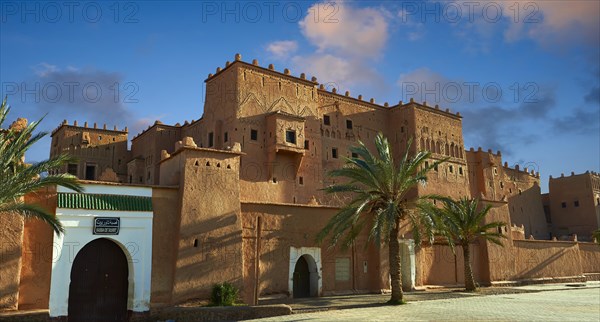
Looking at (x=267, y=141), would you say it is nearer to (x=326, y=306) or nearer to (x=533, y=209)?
(x=326, y=306)

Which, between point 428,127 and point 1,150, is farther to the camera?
point 428,127

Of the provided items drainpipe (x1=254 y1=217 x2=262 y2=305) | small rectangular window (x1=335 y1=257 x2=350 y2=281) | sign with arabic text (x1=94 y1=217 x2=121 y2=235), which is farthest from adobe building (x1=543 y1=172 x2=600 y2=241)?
sign with arabic text (x1=94 y1=217 x2=121 y2=235)

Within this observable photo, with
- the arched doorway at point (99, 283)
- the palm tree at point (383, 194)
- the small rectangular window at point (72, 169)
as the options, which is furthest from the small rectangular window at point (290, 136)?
the small rectangular window at point (72, 169)

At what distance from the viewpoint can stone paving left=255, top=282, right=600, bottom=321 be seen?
15.6 metres

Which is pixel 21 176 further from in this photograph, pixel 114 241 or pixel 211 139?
pixel 211 139

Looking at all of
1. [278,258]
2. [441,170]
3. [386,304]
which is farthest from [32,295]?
[441,170]

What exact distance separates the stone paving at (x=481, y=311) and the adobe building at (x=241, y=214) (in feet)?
11.6

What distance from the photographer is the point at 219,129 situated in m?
27.5

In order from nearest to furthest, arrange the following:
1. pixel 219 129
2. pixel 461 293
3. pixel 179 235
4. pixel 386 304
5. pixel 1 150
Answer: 1. pixel 1 150
2. pixel 179 235
3. pixel 386 304
4. pixel 461 293
5. pixel 219 129

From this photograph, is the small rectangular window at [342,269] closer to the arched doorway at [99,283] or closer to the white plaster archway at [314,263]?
the white plaster archway at [314,263]

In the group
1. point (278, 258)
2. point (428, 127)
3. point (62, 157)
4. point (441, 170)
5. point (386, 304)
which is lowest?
point (386, 304)

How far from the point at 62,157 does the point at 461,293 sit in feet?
58.5

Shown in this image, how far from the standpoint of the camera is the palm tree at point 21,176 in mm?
13656

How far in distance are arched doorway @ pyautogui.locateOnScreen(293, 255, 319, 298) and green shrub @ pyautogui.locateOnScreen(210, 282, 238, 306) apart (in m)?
3.91
